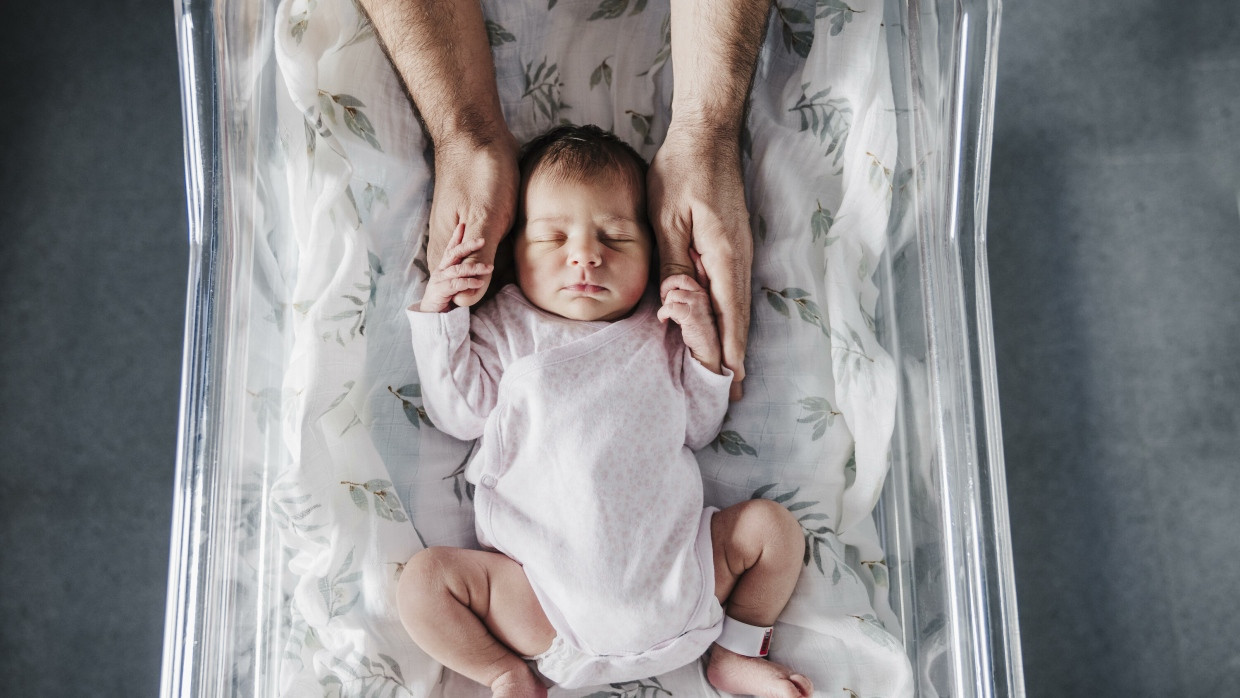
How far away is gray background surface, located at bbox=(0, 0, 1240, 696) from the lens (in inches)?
52.2

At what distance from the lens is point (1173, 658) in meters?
1.32

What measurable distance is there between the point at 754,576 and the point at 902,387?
30cm

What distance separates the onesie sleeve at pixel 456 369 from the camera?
1.01 meters

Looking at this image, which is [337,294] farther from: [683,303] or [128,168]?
[128,168]

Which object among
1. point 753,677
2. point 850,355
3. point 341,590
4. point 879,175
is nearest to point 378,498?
point 341,590

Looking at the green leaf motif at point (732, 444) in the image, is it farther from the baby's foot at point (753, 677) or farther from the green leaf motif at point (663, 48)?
the green leaf motif at point (663, 48)

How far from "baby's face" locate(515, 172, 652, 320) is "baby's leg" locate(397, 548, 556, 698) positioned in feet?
1.02

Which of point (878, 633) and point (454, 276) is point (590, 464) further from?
point (878, 633)

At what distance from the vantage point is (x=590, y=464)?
981 mm

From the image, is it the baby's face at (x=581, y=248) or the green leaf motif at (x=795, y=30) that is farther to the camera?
the green leaf motif at (x=795, y=30)

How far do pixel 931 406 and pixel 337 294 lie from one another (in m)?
0.72

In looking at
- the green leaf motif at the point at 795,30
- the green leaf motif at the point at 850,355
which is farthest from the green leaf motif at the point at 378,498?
the green leaf motif at the point at 795,30

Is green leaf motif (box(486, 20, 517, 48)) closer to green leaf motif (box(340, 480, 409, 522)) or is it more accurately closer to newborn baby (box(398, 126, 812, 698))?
newborn baby (box(398, 126, 812, 698))

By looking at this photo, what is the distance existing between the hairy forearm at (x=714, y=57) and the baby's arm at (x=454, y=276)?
0.33m
